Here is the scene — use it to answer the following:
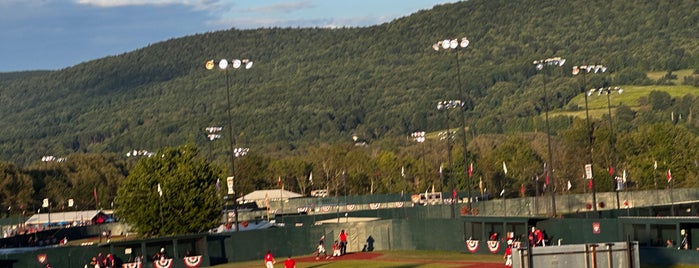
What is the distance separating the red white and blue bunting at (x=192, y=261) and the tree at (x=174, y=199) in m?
20.2

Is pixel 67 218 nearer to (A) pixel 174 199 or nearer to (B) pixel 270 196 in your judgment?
(B) pixel 270 196

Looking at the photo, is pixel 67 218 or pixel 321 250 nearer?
pixel 321 250

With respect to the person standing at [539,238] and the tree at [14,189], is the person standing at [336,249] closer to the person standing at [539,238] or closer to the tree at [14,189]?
the person standing at [539,238]

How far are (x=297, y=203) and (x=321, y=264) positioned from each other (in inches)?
2529

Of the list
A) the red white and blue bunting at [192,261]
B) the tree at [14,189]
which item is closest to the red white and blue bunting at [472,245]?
the red white and blue bunting at [192,261]

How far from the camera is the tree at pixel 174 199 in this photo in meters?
87.6

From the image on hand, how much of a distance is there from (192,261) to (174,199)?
22977mm

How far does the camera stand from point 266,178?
18912cm

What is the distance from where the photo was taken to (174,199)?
88.1 meters

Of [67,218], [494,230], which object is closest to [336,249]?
[494,230]

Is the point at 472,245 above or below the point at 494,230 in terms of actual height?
below

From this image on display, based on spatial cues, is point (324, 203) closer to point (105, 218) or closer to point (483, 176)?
point (105, 218)

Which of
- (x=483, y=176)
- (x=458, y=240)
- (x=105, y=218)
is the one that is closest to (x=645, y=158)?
(x=483, y=176)

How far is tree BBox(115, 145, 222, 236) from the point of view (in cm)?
8756
